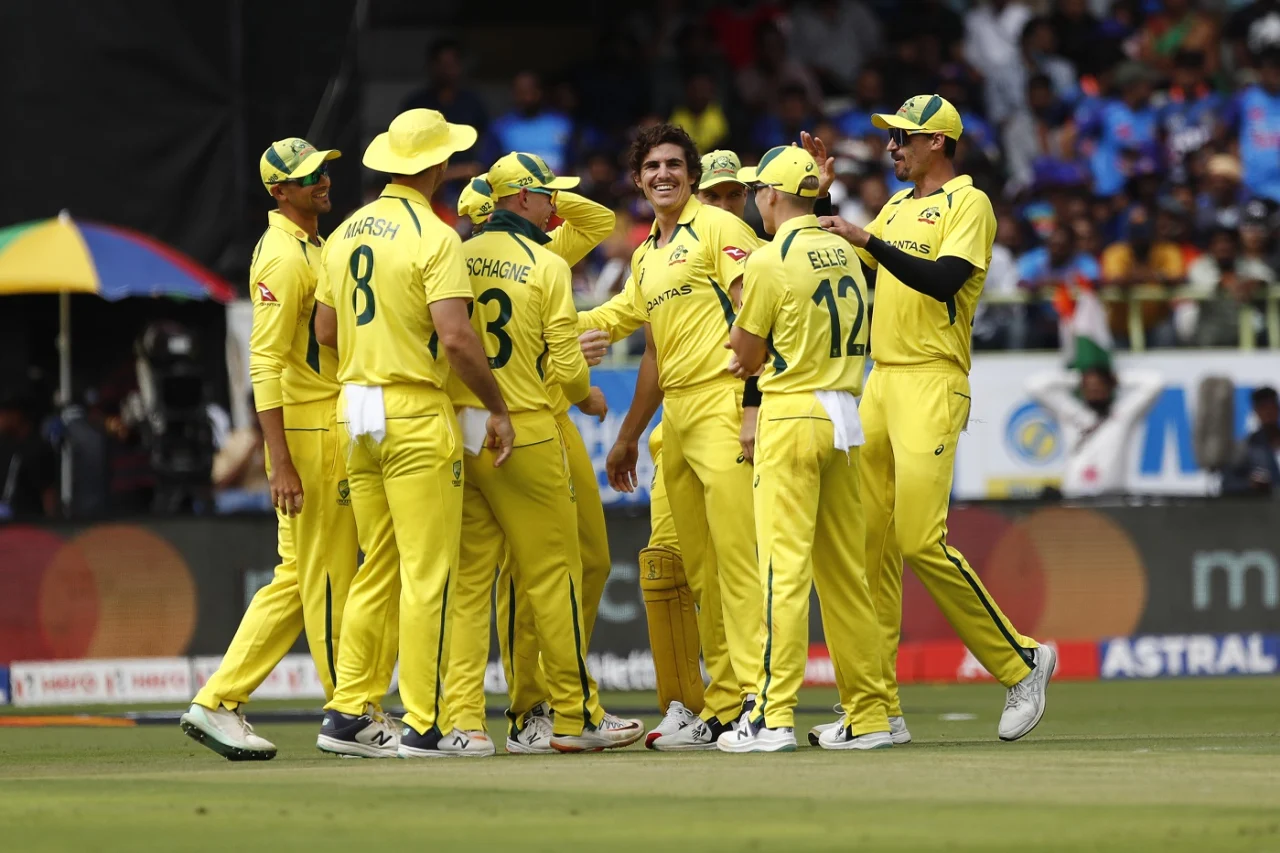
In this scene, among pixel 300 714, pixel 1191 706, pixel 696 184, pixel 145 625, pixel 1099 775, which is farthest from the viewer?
pixel 145 625

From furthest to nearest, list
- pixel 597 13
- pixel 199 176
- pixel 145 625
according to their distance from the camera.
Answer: pixel 597 13
pixel 199 176
pixel 145 625

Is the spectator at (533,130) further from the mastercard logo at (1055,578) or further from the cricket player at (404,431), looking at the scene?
the cricket player at (404,431)

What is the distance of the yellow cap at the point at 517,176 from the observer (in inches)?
384

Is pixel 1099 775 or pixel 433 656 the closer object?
pixel 1099 775

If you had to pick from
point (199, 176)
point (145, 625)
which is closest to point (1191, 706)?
point (145, 625)

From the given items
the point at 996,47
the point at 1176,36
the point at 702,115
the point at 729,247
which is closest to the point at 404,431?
the point at 729,247

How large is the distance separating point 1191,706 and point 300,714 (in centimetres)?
555

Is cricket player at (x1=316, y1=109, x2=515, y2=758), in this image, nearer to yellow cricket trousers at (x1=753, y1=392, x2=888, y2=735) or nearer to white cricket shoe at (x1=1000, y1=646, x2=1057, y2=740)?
yellow cricket trousers at (x1=753, y1=392, x2=888, y2=735)

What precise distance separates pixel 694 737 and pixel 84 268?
8487 millimetres

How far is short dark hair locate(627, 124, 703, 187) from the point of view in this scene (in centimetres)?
1008

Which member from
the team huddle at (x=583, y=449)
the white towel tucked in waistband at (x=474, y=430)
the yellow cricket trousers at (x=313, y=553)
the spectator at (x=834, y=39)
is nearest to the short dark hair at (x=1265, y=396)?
the spectator at (x=834, y=39)

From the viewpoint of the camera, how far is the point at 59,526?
1536 cm

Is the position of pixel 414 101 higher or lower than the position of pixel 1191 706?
A: higher

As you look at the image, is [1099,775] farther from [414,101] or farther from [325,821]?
[414,101]
